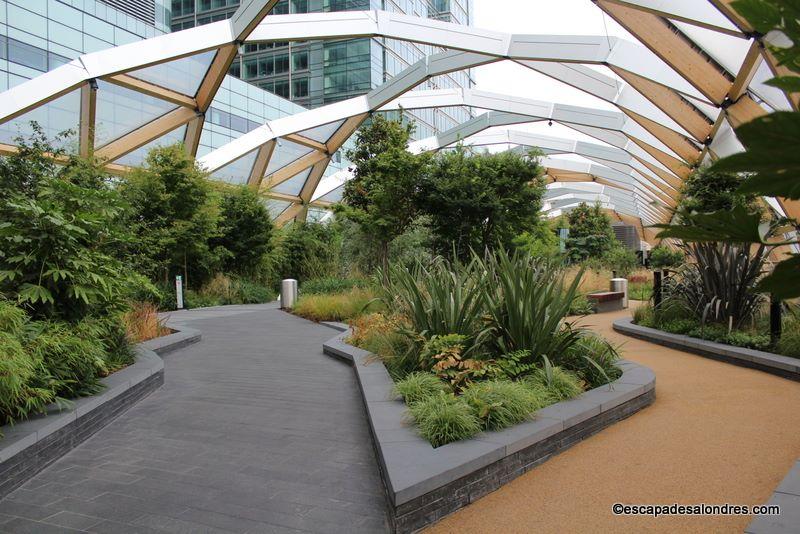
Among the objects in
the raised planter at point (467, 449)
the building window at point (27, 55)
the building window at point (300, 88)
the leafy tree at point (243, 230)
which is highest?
the building window at point (300, 88)

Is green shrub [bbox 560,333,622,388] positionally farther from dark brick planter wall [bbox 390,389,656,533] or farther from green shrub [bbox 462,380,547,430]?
green shrub [bbox 462,380,547,430]

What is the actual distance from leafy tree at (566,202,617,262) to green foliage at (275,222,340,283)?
1139 centimetres

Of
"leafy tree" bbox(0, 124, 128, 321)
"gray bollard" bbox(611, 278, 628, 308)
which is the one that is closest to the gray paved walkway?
"leafy tree" bbox(0, 124, 128, 321)

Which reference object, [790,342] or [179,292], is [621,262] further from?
[790,342]

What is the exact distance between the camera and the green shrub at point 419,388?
4.48m

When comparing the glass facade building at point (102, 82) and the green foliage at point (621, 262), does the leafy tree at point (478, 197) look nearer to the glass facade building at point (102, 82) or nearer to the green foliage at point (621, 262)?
the green foliage at point (621, 262)

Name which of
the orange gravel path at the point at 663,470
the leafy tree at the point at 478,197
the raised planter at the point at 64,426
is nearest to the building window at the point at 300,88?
the leafy tree at the point at 478,197

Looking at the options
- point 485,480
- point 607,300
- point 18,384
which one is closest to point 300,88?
point 607,300

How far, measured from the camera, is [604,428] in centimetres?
433

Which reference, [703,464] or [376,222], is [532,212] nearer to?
[376,222]

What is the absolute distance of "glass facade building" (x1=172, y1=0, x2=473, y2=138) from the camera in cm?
3647

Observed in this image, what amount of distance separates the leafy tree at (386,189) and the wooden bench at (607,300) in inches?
205

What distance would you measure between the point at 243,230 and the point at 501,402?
1794 centimetres

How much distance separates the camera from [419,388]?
14.8 feet
